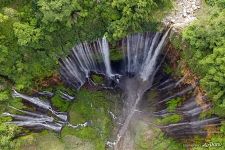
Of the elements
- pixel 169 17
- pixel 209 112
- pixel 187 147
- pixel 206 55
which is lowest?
pixel 187 147

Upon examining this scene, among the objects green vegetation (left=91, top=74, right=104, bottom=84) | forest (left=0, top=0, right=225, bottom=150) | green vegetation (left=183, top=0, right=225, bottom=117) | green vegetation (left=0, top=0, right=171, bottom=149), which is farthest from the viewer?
green vegetation (left=91, top=74, right=104, bottom=84)

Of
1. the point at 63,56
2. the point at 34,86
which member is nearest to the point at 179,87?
the point at 63,56

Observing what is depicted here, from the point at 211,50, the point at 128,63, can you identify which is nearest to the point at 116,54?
the point at 128,63

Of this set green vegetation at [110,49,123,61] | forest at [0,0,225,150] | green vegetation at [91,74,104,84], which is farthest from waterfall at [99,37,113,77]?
green vegetation at [91,74,104,84]

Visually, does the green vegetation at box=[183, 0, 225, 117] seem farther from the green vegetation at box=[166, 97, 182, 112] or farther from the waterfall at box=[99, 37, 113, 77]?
the waterfall at box=[99, 37, 113, 77]

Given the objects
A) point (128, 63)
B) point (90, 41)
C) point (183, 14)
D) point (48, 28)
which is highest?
point (183, 14)

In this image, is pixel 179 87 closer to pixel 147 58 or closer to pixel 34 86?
pixel 147 58

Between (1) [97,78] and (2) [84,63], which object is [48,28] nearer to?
(2) [84,63]

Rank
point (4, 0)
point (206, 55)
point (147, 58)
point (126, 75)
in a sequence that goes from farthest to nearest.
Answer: point (126, 75) → point (147, 58) → point (4, 0) → point (206, 55)
